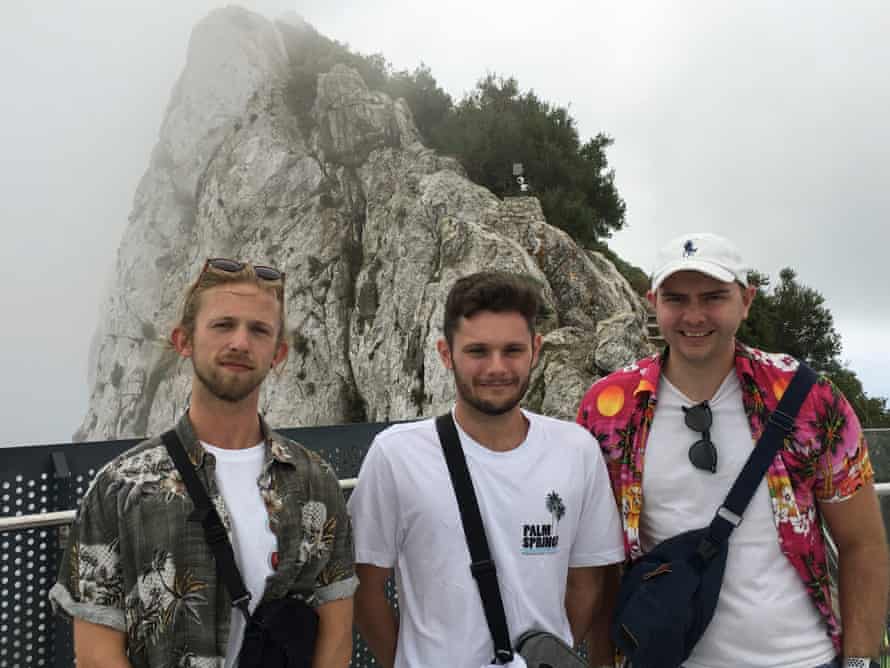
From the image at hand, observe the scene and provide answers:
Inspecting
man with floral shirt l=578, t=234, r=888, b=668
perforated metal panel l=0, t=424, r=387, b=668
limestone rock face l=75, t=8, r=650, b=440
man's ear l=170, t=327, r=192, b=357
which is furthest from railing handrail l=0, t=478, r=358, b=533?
limestone rock face l=75, t=8, r=650, b=440

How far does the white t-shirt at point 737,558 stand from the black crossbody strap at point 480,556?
667 mm

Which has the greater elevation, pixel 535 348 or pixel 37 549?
pixel 535 348

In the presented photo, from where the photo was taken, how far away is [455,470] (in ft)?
8.33

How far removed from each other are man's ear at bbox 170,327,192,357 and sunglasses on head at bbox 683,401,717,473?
5.78ft

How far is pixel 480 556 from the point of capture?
8.02ft

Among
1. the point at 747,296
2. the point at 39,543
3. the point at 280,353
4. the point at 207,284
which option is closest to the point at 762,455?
the point at 747,296

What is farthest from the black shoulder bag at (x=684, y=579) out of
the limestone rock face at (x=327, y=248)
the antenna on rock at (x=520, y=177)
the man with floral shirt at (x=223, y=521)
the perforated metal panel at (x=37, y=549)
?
the antenna on rock at (x=520, y=177)

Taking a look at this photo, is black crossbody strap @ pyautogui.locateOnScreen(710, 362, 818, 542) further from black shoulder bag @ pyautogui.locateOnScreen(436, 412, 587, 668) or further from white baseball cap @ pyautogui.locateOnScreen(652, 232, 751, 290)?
black shoulder bag @ pyautogui.locateOnScreen(436, 412, 587, 668)

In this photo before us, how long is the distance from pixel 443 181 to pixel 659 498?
2693 centimetres

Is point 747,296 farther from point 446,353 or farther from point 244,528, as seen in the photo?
point 244,528

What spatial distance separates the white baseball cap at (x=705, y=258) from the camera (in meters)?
2.70

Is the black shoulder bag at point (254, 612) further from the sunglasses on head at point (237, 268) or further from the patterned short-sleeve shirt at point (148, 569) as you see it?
the sunglasses on head at point (237, 268)

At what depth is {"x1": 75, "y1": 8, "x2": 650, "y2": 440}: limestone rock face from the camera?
74.3 feet

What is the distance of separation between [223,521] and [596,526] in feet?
4.29
